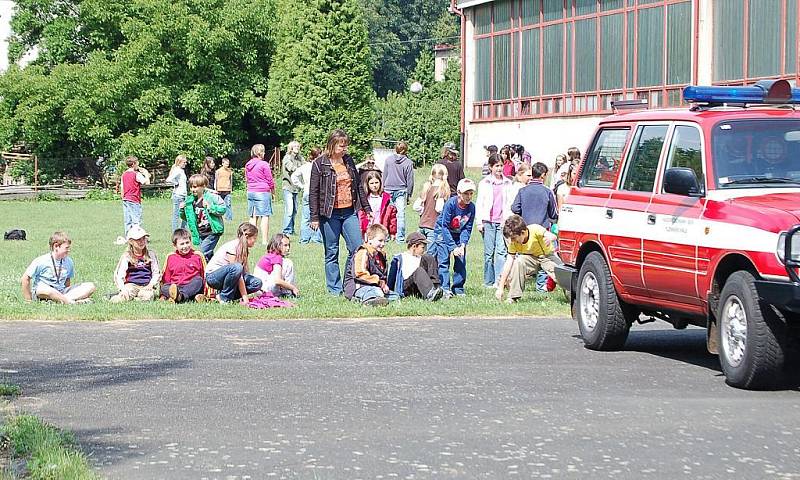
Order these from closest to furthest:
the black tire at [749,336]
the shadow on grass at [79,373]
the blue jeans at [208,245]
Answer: the black tire at [749,336] < the shadow on grass at [79,373] < the blue jeans at [208,245]

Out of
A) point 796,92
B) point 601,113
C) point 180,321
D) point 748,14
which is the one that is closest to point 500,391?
point 796,92

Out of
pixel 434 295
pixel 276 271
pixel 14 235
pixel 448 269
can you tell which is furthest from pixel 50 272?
pixel 14 235

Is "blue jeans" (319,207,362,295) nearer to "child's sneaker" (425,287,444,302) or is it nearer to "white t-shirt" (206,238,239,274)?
"child's sneaker" (425,287,444,302)

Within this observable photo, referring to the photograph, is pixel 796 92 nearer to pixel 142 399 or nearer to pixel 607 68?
pixel 142 399

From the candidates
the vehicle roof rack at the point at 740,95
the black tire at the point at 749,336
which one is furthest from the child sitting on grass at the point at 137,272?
the black tire at the point at 749,336

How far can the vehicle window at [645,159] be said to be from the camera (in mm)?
11391

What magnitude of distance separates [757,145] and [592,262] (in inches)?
80.4

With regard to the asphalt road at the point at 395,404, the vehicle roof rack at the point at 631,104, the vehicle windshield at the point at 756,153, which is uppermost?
the vehicle roof rack at the point at 631,104

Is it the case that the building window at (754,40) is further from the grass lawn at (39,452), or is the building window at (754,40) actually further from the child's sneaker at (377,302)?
the grass lawn at (39,452)

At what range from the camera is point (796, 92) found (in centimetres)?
1156

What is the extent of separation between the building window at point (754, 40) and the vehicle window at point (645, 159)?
27.8m

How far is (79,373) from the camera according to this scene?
10641 millimetres

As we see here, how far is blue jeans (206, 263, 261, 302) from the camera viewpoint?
15.7m

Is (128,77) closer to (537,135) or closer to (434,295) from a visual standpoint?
(537,135)
